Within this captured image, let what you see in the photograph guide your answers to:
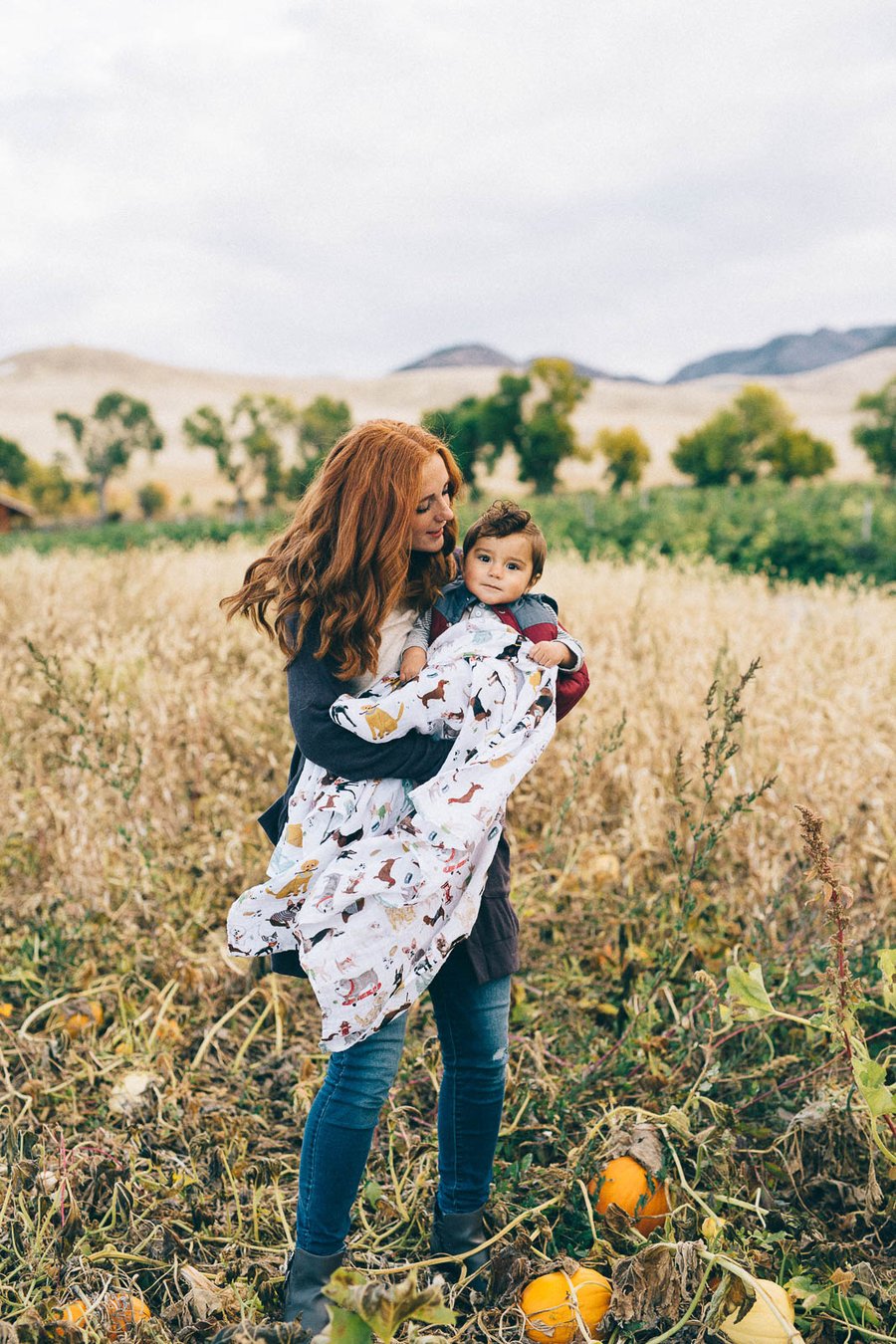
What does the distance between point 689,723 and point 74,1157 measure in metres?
2.78

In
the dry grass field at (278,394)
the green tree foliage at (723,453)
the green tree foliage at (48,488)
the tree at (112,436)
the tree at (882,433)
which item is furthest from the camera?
the dry grass field at (278,394)

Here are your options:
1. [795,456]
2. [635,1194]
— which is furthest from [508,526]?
[795,456]

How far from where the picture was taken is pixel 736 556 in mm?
13852

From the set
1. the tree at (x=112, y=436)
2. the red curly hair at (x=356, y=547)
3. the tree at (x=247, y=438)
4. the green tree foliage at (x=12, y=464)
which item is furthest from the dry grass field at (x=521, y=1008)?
the green tree foliage at (x=12, y=464)

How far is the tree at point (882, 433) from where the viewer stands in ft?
118

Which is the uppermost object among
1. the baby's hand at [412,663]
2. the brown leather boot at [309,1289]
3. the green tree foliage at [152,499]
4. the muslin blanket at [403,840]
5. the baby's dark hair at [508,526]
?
the green tree foliage at [152,499]

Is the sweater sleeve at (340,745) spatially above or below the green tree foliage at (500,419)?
below

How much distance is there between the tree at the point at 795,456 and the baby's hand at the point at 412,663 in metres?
52.1

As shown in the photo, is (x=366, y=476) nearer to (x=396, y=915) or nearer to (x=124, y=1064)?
(x=396, y=915)

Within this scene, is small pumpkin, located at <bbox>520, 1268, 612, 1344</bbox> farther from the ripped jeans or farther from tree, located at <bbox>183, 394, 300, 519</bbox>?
tree, located at <bbox>183, 394, 300, 519</bbox>

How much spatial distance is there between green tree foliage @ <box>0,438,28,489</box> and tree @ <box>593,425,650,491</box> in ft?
125

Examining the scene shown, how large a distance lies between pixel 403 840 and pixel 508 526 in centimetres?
64

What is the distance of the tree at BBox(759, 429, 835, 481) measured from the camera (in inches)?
1971

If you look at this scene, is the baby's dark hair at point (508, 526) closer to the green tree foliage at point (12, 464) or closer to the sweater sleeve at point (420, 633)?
the sweater sleeve at point (420, 633)
